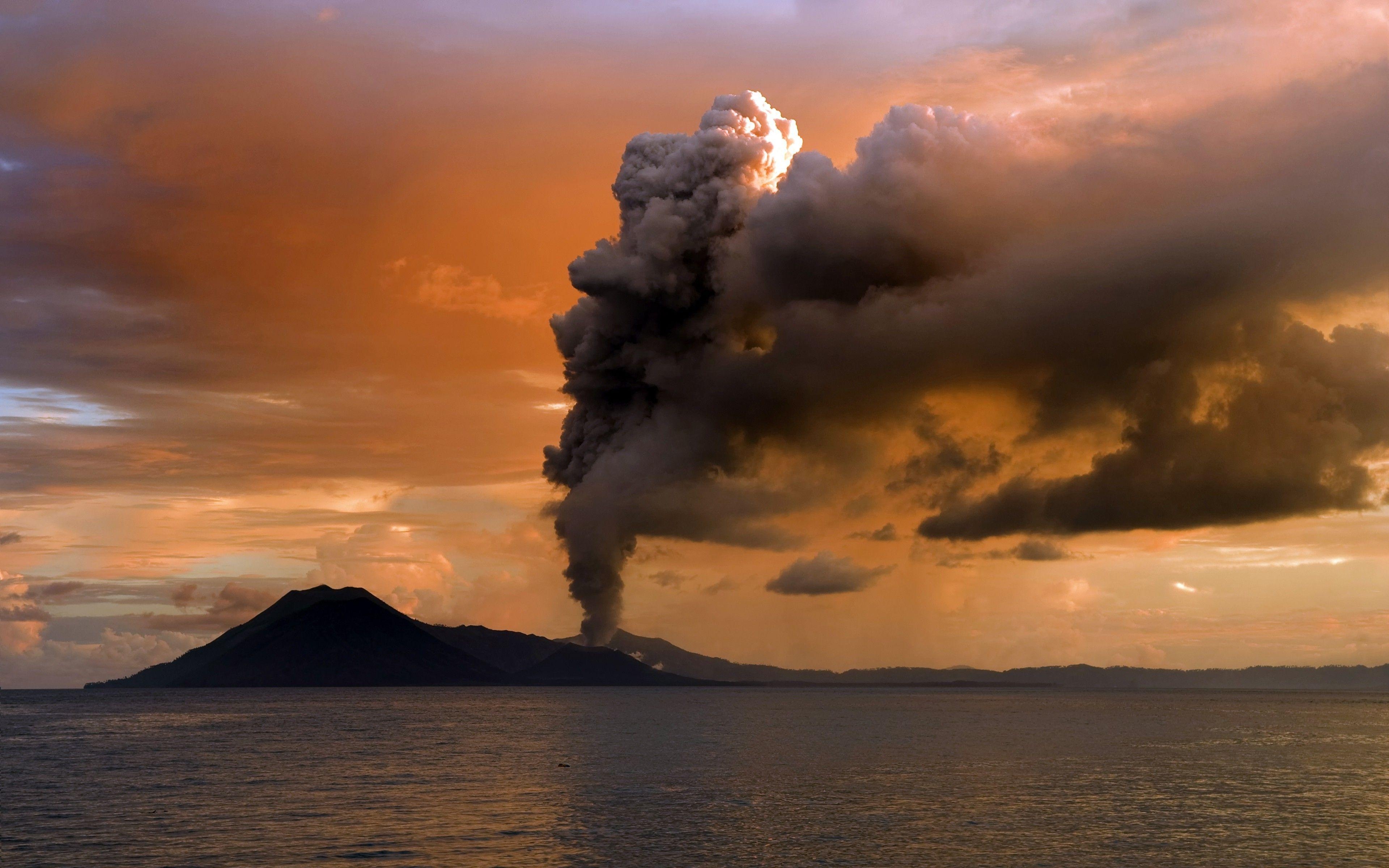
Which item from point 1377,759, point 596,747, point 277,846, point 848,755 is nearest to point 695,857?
point 277,846

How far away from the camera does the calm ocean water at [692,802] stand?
51.7 meters

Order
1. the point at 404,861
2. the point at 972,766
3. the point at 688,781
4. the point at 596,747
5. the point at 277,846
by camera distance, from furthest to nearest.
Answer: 1. the point at 596,747
2. the point at 972,766
3. the point at 688,781
4. the point at 277,846
5. the point at 404,861

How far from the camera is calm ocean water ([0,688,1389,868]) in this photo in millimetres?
51688

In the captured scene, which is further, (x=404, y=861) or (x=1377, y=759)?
(x=1377, y=759)

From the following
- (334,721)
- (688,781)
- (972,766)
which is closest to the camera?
(688,781)

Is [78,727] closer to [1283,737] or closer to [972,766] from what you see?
[972,766]

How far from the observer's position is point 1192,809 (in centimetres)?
6762

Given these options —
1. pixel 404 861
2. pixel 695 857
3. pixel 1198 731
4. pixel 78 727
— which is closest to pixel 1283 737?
pixel 1198 731

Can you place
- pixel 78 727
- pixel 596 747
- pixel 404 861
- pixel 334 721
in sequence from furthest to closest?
pixel 334 721 < pixel 78 727 < pixel 596 747 < pixel 404 861

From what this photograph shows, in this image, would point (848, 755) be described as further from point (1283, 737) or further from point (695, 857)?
point (1283, 737)

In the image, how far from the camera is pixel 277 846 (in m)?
52.4

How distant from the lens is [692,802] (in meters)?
68.7

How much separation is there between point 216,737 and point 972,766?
95.0 meters

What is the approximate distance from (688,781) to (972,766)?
27.1 metres
